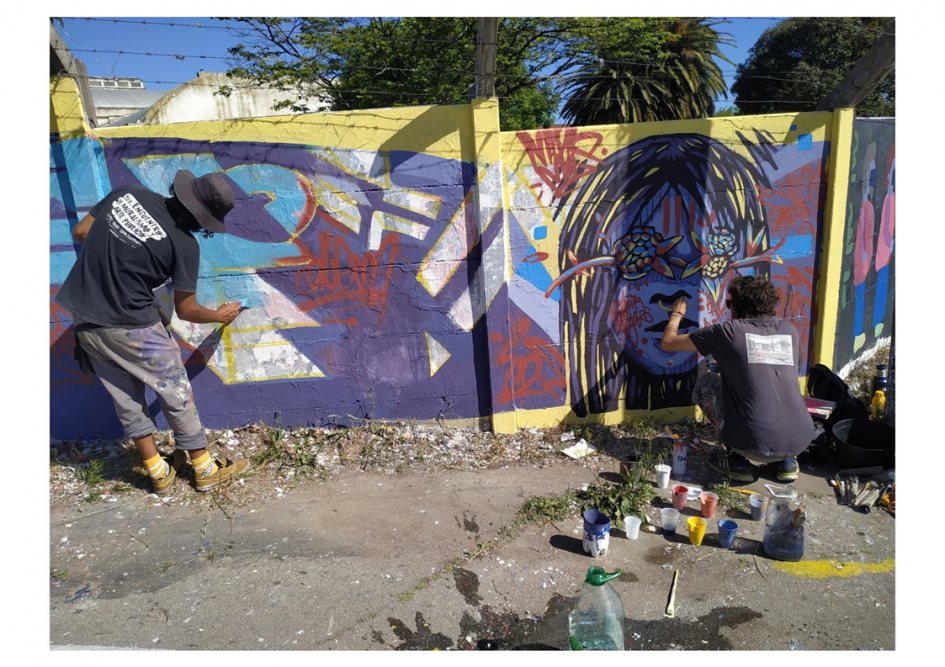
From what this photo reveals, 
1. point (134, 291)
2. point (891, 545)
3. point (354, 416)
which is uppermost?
point (134, 291)

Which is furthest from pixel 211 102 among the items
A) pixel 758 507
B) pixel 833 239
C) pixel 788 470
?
pixel 758 507

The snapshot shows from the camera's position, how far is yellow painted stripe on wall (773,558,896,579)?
112 inches

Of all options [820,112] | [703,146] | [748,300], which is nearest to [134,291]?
[748,300]

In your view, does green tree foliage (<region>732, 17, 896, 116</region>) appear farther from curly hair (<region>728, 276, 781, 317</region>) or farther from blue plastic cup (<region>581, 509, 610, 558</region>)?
blue plastic cup (<region>581, 509, 610, 558</region>)

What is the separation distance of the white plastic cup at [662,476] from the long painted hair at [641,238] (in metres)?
0.87

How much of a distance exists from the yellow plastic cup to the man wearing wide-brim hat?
3.03 metres

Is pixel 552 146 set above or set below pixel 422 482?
above

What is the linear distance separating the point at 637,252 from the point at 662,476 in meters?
1.64

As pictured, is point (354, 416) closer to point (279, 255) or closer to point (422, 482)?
point (422, 482)

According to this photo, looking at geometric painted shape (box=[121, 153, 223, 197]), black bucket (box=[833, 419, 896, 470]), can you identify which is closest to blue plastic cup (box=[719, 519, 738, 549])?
black bucket (box=[833, 419, 896, 470])

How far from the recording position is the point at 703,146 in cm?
410

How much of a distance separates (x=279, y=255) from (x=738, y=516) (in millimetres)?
3423

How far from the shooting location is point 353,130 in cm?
379

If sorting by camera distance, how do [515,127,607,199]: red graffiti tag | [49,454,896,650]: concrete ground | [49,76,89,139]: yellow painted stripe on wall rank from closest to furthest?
1. [49,454,896,650]: concrete ground
2. [49,76,89,139]: yellow painted stripe on wall
3. [515,127,607,199]: red graffiti tag
